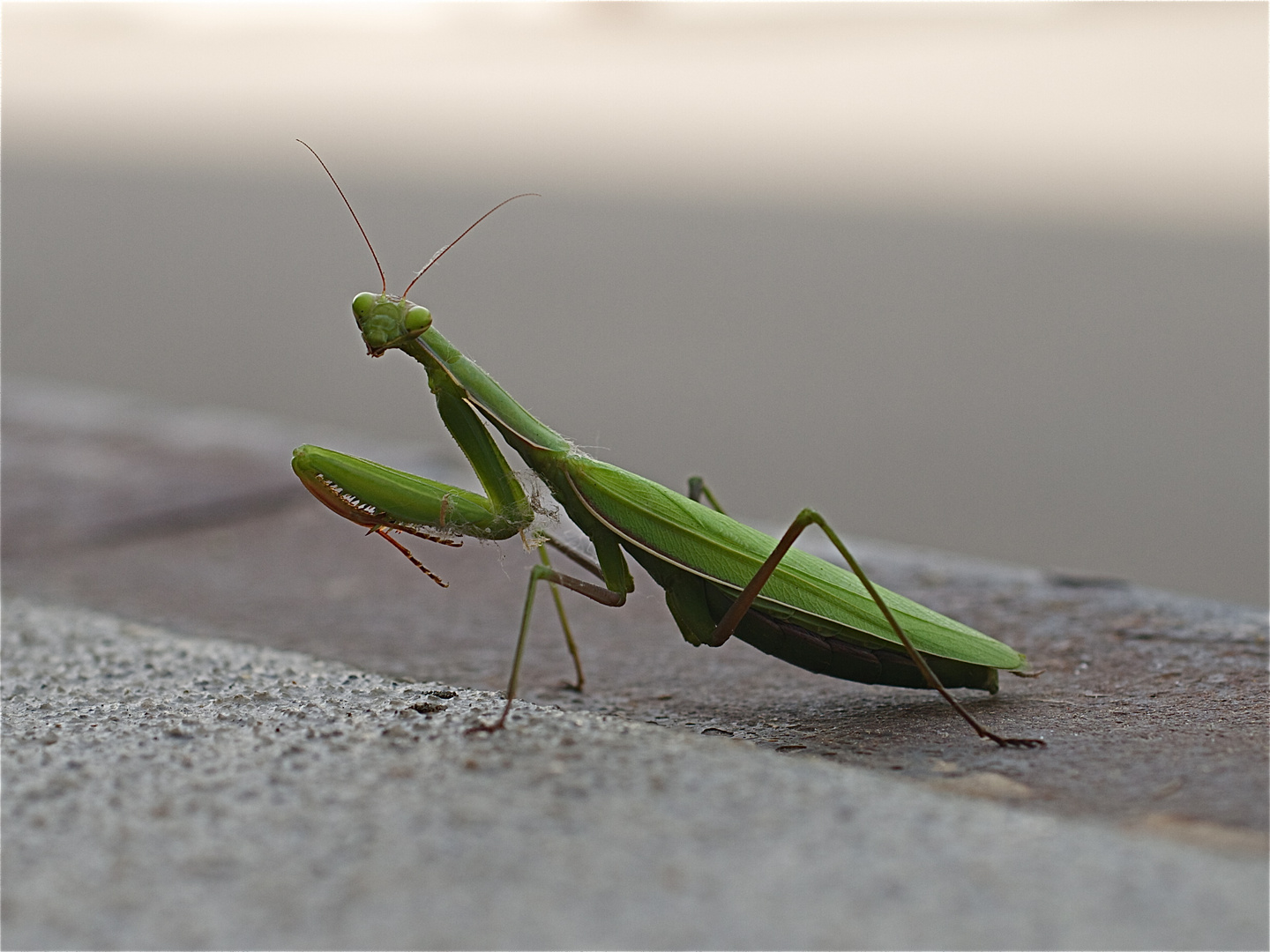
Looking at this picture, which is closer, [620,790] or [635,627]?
[620,790]

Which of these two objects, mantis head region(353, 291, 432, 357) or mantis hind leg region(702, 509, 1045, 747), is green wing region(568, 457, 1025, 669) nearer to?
mantis hind leg region(702, 509, 1045, 747)

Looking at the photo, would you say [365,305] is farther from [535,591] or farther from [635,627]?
[635,627]

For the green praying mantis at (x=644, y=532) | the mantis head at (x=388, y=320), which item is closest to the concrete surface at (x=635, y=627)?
the green praying mantis at (x=644, y=532)

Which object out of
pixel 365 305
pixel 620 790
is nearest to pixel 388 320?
pixel 365 305

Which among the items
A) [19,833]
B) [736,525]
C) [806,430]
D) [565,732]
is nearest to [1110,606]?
[736,525]

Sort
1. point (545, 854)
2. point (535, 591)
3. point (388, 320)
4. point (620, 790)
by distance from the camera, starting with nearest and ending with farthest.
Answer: point (545, 854) → point (620, 790) → point (535, 591) → point (388, 320)

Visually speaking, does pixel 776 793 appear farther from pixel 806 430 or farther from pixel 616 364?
pixel 616 364
